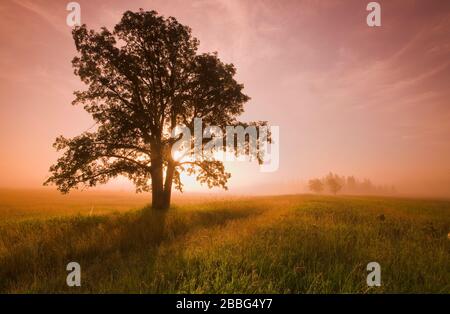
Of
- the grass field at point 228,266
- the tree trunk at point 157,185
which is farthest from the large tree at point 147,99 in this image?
the grass field at point 228,266

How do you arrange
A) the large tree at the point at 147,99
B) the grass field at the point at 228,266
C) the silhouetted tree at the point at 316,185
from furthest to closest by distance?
1. the silhouetted tree at the point at 316,185
2. the large tree at the point at 147,99
3. the grass field at the point at 228,266

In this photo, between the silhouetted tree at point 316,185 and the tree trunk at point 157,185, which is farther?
the silhouetted tree at point 316,185

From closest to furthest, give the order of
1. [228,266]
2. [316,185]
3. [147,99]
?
[228,266] < [147,99] < [316,185]

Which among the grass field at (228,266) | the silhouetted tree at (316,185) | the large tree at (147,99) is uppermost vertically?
the large tree at (147,99)

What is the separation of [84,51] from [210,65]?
721cm

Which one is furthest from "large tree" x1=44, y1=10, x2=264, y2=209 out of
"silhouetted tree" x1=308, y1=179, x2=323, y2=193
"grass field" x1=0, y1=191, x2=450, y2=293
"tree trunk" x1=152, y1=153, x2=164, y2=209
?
"silhouetted tree" x1=308, y1=179, x2=323, y2=193

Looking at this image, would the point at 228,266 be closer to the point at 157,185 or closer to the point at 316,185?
the point at 157,185

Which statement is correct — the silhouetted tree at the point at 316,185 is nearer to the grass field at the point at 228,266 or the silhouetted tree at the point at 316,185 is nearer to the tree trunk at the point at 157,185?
the tree trunk at the point at 157,185

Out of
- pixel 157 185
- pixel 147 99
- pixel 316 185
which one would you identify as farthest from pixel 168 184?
pixel 316 185

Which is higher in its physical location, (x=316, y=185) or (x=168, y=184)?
(x=168, y=184)

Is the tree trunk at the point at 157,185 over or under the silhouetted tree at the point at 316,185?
over

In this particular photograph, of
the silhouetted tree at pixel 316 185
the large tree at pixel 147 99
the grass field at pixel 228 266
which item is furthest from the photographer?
the silhouetted tree at pixel 316 185

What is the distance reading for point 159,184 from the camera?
46.5 feet
